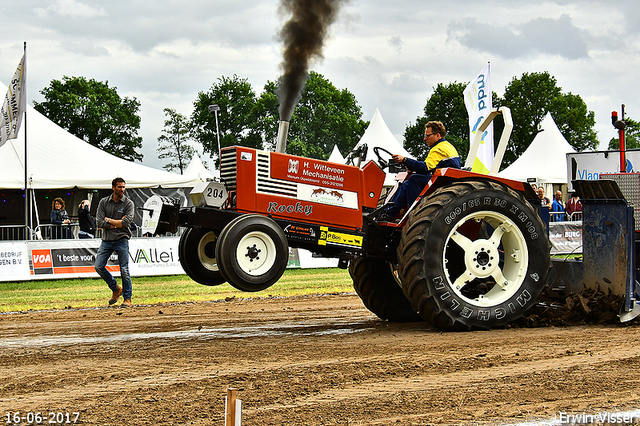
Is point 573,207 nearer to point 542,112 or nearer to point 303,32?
point 303,32

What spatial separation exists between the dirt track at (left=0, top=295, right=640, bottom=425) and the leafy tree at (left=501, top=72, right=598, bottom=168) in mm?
54478

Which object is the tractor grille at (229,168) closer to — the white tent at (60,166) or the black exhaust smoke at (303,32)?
the black exhaust smoke at (303,32)

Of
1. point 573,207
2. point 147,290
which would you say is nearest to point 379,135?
point 573,207

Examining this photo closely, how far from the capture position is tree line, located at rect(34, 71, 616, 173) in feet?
194

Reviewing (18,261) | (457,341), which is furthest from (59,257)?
(457,341)

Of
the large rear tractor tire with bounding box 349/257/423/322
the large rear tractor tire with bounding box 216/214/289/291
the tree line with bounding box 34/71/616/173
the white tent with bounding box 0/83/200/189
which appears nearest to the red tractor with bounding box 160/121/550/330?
the large rear tractor tire with bounding box 216/214/289/291

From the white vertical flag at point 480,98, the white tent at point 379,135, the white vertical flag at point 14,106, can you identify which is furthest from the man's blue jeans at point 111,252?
the white tent at point 379,135

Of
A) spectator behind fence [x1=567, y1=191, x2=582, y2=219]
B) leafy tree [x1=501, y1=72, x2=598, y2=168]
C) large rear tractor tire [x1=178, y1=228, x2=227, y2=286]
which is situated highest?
leafy tree [x1=501, y1=72, x2=598, y2=168]

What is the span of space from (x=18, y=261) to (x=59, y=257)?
807mm

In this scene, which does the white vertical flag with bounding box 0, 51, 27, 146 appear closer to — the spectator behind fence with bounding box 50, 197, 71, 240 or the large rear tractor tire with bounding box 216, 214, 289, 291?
the spectator behind fence with bounding box 50, 197, 71, 240

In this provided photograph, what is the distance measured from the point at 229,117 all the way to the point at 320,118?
8.48 metres

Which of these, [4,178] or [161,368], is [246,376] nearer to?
[161,368]

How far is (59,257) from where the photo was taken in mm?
14852

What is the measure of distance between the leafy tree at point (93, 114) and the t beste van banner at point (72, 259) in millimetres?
45989
